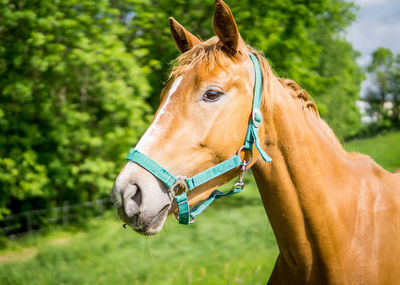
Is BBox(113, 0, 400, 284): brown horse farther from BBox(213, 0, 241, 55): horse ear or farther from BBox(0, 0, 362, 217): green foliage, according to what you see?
BBox(0, 0, 362, 217): green foliage

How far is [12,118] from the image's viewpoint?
6.65 m

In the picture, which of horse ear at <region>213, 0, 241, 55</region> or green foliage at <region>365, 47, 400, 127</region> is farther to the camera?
green foliage at <region>365, 47, 400, 127</region>

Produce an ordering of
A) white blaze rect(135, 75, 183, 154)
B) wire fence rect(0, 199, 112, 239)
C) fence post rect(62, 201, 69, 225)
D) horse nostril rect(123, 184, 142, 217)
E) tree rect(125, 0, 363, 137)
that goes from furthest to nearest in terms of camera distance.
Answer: fence post rect(62, 201, 69, 225), wire fence rect(0, 199, 112, 239), tree rect(125, 0, 363, 137), white blaze rect(135, 75, 183, 154), horse nostril rect(123, 184, 142, 217)


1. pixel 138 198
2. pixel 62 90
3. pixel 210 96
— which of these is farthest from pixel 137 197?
pixel 62 90

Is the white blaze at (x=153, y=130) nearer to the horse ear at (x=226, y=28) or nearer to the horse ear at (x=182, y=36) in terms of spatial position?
the horse ear at (x=226, y=28)

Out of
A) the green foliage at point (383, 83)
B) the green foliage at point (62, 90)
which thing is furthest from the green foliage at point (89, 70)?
the green foliage at point (383, 83)

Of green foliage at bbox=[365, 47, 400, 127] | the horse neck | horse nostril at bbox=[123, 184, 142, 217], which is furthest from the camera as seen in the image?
green foliage at bbox=[365, 47, 400, 127]

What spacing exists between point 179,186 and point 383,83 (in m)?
45.9

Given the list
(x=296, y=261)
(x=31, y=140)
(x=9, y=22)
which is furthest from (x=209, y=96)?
(x=31, y=140)

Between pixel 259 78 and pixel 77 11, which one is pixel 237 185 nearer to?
pixel 259 78

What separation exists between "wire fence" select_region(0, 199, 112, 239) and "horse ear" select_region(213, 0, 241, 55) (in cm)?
825

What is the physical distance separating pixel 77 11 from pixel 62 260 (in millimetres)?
4881

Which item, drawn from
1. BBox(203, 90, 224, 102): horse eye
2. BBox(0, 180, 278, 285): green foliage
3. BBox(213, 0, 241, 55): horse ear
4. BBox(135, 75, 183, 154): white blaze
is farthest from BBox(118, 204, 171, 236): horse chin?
BBox(0, 180, 278, 285): green foliage

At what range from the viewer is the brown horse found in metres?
1.61
